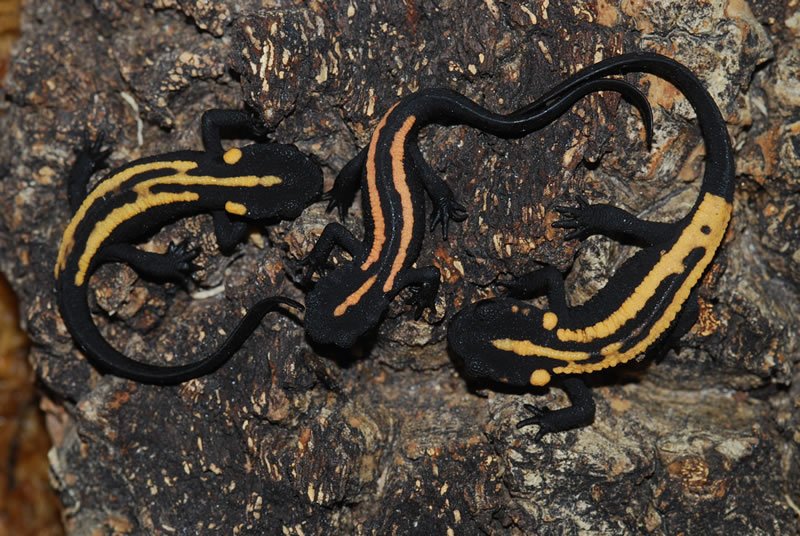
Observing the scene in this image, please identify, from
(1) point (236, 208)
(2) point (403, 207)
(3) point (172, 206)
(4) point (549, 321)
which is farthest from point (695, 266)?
(3) point (172, 206)

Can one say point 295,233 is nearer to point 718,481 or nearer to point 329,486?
point 329,486

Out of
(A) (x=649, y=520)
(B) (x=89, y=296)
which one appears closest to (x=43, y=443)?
(B) (x=89, y=296)

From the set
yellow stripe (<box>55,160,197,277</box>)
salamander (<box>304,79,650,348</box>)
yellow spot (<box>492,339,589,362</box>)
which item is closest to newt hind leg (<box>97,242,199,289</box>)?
yellow stripe (<box>55,160,197,277</box>)

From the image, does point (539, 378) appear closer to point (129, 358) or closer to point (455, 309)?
point (455, 309)

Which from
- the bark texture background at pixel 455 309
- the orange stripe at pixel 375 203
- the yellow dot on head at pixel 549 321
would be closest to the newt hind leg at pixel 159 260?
the bark texture background at pixel 455 309

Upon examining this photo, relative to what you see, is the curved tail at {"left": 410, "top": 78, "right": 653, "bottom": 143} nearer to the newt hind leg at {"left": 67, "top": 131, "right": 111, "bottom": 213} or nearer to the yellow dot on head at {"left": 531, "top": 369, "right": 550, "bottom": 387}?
the yellow dot on head at {"left": 531, "top": 369, "right": 550, "bottom": 387}
